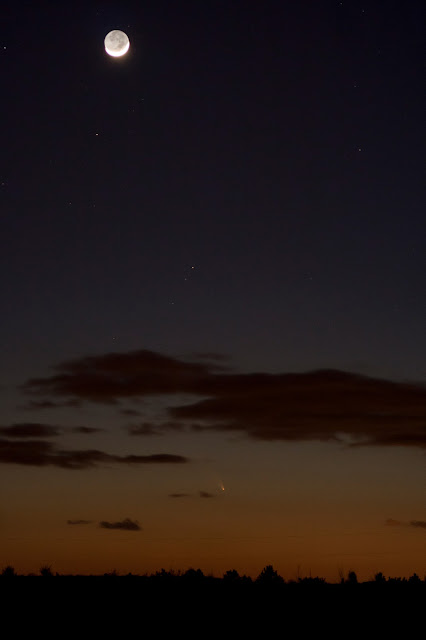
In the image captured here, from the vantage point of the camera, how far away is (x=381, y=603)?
75.2 feet

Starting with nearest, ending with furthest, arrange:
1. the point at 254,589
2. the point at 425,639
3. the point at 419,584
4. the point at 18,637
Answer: the point at 18,637
the point at 425,639
the point at 254,589
the point at 419,584

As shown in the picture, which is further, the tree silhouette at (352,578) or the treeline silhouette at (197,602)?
the tree silhouette at (352,578)

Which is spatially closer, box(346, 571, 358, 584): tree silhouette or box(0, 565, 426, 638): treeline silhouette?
box(0, 565, 426, 638): treeline silhouette

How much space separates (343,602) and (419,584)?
13.4ft

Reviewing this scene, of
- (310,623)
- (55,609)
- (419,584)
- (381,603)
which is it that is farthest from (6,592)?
(419,584)

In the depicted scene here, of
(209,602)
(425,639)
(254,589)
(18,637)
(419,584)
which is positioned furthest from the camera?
(419,584)

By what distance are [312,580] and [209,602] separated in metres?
5.29

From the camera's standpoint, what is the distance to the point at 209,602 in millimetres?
21766

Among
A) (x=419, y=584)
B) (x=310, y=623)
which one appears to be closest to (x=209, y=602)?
(x=310, y=623)

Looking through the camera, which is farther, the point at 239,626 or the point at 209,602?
the point at 209,602

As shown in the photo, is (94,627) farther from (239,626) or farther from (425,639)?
(425,639)

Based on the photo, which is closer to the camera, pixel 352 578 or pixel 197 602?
pixel 197 602

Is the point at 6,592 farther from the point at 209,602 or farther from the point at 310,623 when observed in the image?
the point at 310,623

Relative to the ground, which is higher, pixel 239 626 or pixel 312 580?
pixel 312 580
